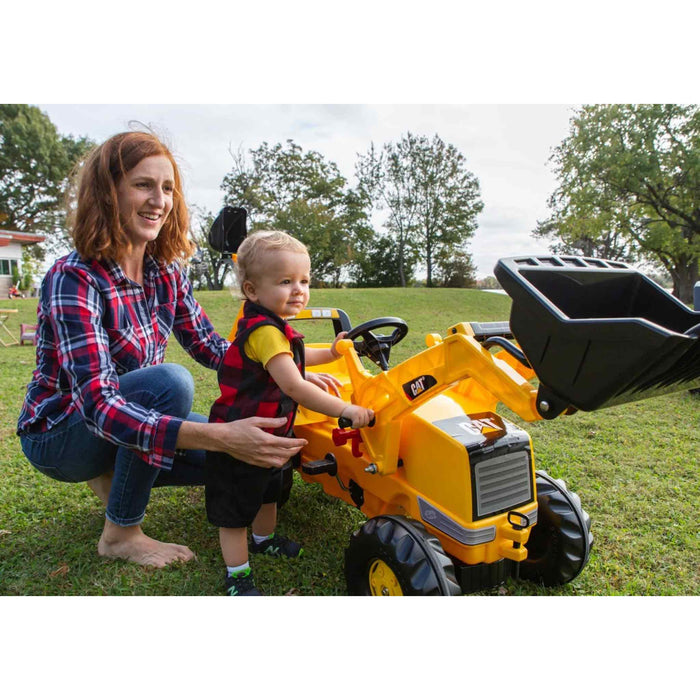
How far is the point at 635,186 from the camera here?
64.7 feet

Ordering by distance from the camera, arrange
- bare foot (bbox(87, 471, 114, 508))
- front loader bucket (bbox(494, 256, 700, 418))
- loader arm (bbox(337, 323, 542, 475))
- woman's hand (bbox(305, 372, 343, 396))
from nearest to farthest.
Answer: front loader bucket (bbox(494, 256, 700, 418)) < loader arm (bbox(337, 323, 542, 475)) < woman's hand (bbox(305, 372, 343, 396)) < bare foot (bbox(87, 471, 114, 508))

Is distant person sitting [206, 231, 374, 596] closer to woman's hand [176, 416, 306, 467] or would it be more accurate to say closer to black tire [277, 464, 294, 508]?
woman's hand [176, 416, 306, 467]

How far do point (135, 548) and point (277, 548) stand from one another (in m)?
0.60

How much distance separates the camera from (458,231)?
1009 inches

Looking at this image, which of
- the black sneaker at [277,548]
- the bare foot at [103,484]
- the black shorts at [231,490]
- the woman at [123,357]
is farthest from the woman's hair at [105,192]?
the black sneaker at [277,548]

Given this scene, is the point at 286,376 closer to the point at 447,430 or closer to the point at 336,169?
the point at 447,430

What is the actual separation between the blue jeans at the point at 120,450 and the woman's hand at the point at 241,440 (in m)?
0.36

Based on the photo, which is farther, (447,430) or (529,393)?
(447,430)

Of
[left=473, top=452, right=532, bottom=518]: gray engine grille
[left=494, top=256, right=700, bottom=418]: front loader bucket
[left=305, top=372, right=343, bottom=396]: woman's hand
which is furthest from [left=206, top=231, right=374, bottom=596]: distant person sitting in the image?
[left=494, top=256, right=700, bottom=418]: front loader bucket

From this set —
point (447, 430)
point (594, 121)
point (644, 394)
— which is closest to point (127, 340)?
point (447, 430)

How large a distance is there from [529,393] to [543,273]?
35 centimetres

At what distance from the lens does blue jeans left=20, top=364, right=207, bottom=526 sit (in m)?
2.07

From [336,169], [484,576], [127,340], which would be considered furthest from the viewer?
[336,169]

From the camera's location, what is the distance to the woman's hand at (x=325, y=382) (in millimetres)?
2396
